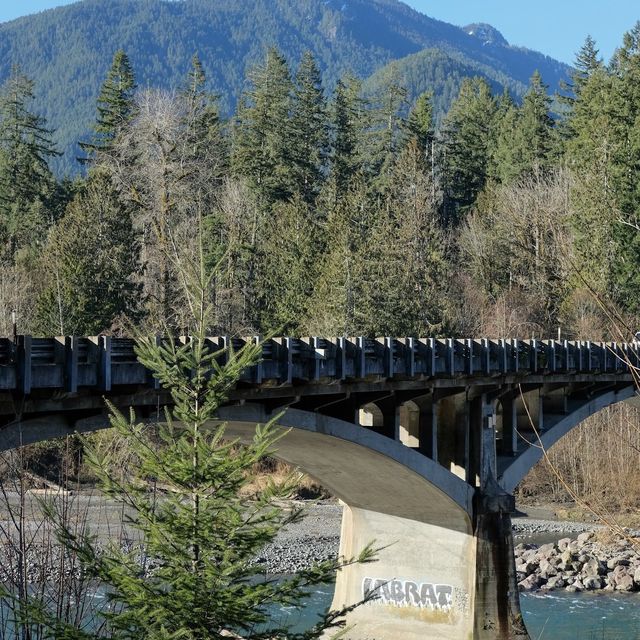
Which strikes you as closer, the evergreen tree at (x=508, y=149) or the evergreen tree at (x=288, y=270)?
the evergreen tree at (x=288, y=270)

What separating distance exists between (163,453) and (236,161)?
2930 inches

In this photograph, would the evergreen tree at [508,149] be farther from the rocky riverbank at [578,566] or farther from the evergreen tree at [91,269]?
the rocky riverbank at [578,566]

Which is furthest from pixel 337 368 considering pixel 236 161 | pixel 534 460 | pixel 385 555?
pixel 236 161

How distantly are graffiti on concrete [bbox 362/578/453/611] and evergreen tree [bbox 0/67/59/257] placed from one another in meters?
46.8

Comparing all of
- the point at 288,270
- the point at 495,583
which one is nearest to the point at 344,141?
the point at 288,270

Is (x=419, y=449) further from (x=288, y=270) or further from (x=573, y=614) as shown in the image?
(x=288, y=270)

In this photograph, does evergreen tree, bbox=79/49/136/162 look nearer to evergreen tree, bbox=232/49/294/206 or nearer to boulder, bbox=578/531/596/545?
evergreen tree, bbox=232/49/294/206

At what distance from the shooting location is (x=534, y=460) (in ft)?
114

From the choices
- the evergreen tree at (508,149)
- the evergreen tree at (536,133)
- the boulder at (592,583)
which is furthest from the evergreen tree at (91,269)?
the evergreen tree at (536,133)

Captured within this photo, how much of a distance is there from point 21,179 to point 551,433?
5432 centimetres

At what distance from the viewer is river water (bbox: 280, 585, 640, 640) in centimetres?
3250

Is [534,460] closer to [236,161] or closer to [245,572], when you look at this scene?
[245,572]

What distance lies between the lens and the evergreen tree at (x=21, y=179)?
77.5 metres

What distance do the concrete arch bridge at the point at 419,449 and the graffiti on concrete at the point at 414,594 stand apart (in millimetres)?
29
